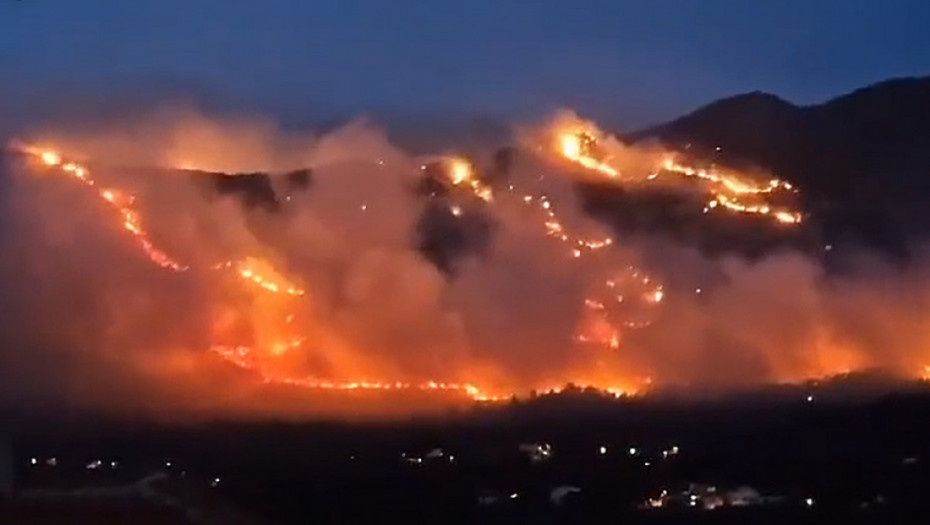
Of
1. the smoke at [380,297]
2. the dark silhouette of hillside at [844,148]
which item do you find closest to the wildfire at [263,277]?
the smoke at [380,297]

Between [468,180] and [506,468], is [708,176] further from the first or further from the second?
[506,468]

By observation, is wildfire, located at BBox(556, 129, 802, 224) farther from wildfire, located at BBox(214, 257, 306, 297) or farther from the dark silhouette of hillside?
wildfire, located at BBox(214, 257, 306, 297)

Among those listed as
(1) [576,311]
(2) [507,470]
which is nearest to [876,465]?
(2) [507,470]

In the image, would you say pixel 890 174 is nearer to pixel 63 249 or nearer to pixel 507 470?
pixel 63 249

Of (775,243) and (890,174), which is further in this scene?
(890,174)

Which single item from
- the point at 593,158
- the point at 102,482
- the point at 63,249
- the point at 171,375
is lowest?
the point at 102,482

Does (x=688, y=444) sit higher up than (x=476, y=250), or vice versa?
(x=476, y=250)

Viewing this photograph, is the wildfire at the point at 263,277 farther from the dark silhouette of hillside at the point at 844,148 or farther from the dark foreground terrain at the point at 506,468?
the dark silhouette of hillside at the point at 844,148
